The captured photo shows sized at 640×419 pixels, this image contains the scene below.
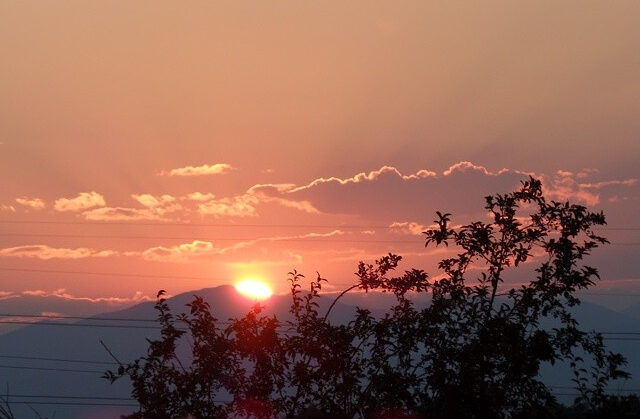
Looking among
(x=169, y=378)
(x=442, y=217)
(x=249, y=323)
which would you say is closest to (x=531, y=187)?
(x=442, y=217)

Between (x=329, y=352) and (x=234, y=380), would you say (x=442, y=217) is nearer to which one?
(x=329, y=352)

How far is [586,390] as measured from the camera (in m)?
18.4

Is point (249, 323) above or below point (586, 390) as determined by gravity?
above

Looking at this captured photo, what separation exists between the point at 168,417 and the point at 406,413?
499cm

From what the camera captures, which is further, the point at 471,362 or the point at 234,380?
the point at 234,380

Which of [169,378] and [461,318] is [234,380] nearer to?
[169,378]

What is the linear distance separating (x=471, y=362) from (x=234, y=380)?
18.0 ft

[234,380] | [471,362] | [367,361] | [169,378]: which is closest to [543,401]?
[471,362]

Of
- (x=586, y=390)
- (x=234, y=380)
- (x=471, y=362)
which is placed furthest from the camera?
(x=234, y=380)

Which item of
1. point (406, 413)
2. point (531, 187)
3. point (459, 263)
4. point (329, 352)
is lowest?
point (406, 413)

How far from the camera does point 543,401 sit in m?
18.6

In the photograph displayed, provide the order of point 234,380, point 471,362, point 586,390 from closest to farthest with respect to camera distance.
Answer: point 471,362 < point 586,390 < point 234,380

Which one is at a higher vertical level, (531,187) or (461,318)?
(531,187)

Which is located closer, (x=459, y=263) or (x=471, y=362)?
(x=471, y=362)
